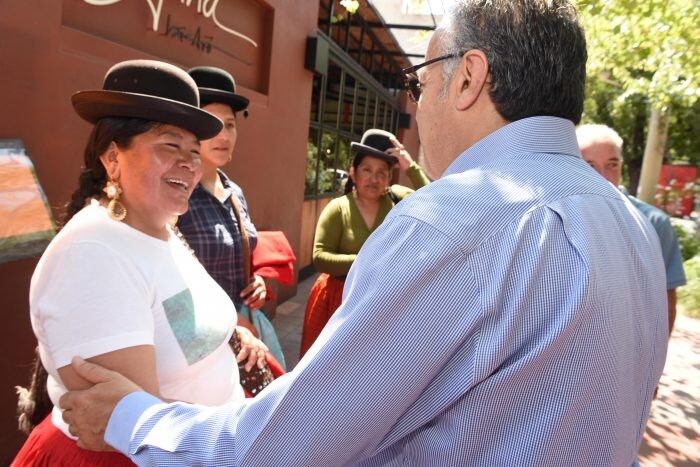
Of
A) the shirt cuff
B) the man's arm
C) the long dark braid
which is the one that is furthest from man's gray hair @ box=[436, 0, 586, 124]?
the long dark braid

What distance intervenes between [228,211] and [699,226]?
15.2 metres

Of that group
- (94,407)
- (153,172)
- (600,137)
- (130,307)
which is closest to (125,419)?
(94,407)

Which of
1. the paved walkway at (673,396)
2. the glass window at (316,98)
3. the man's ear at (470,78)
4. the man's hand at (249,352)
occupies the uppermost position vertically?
the glass window at (316,98)

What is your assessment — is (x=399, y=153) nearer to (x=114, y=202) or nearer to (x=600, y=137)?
(x=600, y=137)

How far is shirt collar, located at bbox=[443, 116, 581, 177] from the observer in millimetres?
1038

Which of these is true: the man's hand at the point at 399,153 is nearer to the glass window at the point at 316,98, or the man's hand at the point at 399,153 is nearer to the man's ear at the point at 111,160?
the man's ear at the point at 111,160

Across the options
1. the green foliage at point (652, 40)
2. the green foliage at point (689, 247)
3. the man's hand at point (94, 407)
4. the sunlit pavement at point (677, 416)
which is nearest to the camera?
the man's hand at point (94, 407)

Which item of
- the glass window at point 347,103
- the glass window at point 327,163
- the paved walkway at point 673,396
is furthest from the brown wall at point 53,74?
the glass window at point 347,103

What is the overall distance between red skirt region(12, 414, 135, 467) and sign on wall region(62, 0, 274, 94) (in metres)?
2.16

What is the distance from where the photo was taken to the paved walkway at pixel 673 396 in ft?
12.9

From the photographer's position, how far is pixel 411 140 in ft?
58.5

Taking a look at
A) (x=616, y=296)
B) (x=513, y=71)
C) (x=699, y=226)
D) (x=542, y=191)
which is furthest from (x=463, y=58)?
(x=699, y=226)

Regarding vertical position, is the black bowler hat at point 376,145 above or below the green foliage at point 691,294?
above

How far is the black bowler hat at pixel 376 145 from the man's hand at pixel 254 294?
1.62 meters
